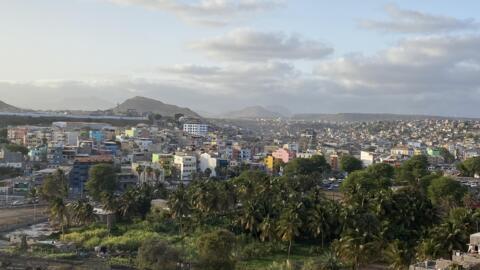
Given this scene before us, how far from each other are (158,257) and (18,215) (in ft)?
103

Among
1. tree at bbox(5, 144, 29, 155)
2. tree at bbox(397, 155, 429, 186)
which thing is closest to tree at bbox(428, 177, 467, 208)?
tree at bbox(397, 155, 429, 186)

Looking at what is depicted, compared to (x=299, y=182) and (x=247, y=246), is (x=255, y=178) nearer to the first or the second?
(x=299, y=182)

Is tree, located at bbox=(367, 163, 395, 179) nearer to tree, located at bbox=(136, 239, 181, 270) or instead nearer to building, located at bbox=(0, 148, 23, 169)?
tree, located at bbox=(136, 239, 181, 270)

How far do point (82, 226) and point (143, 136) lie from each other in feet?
237

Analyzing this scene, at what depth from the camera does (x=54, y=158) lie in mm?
85250

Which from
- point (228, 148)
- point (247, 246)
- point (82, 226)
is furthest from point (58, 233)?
point (228, 148)

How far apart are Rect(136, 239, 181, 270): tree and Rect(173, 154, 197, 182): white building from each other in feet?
168

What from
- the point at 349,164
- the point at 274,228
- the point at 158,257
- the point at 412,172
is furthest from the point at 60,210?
the point at 349,164

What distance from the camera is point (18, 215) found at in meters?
57.0

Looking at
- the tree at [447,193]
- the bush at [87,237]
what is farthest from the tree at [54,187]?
the tree at [447,193]

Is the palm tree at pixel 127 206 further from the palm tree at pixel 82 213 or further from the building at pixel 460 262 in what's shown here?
the building at pixel 460 262

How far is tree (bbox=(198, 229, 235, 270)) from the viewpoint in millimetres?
30312

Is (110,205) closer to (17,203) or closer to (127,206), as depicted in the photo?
(127,206)

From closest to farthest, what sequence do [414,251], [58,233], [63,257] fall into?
[414,251] < [63,257] < [58,233]
